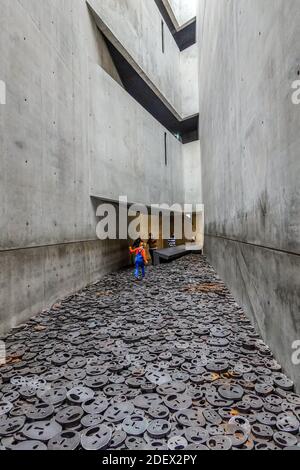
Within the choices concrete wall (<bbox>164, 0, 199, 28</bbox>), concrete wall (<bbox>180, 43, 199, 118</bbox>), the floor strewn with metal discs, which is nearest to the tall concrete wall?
the floor strewn with metal discs

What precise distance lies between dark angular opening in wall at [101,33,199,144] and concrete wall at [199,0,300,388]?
21.5 ft

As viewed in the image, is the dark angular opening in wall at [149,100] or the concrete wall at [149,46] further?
the dark angular opening in wall at [149,100]

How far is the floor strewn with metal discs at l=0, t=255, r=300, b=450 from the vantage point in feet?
5.90

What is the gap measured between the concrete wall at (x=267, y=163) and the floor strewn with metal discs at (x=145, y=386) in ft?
1.58

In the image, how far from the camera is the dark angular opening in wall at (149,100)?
33.8 feet

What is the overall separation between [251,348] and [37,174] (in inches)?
187

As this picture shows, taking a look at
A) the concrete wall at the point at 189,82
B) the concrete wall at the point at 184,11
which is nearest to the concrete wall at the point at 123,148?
Answer: the concrete wall at the point at 189,82

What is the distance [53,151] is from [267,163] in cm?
446

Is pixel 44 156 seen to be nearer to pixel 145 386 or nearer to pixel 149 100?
pixel 145 386

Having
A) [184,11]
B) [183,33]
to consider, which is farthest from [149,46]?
[184,11]

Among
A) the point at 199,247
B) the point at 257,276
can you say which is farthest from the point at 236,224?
the point at 199,247

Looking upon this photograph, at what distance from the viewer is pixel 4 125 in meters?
3.96

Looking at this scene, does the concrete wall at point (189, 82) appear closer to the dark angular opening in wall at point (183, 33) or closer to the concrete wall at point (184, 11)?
the dark angular opening in wall at point (183, 33)

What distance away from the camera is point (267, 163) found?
9.67 feet
